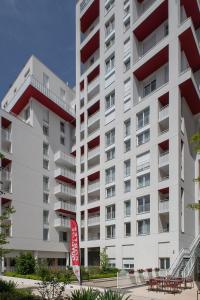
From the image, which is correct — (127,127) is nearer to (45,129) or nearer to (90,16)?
(45,129)

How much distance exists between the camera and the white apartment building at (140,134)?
1585 inches

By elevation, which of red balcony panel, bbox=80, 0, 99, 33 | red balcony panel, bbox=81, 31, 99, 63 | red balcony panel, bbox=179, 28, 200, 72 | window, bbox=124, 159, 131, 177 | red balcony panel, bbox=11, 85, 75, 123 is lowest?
window, bbox=124, 159, 131, 177

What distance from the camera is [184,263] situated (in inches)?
1435

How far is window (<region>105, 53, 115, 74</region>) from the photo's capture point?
5200 centimetres

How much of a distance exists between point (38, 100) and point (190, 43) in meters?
26.1

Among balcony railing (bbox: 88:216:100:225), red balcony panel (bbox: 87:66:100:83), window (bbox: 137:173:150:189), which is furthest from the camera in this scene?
red balcony panel (bbox: 87:66:100:83)

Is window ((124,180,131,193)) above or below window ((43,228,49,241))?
above

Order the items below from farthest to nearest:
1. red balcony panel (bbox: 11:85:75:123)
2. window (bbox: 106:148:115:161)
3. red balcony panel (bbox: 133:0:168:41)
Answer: red balcony panel (bbox: 11:85:75:123) → window (bbox: 106:148:115:161) → red balcony panel (bbox: 133:0:168:41)

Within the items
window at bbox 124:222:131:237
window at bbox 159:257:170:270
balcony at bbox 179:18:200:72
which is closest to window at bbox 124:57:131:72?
balcony at bbox 179:18:200:72

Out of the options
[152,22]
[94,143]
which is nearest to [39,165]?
[94,143]

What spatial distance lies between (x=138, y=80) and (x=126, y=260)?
77.1ft

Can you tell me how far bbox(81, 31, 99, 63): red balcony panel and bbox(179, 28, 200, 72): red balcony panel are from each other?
17740 millimetres

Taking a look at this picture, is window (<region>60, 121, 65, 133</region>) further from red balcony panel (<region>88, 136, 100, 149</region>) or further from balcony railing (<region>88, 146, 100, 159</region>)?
balcony railing (<region>88, 146, 100, 159</region>)

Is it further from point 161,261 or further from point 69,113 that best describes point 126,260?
point 69,113
